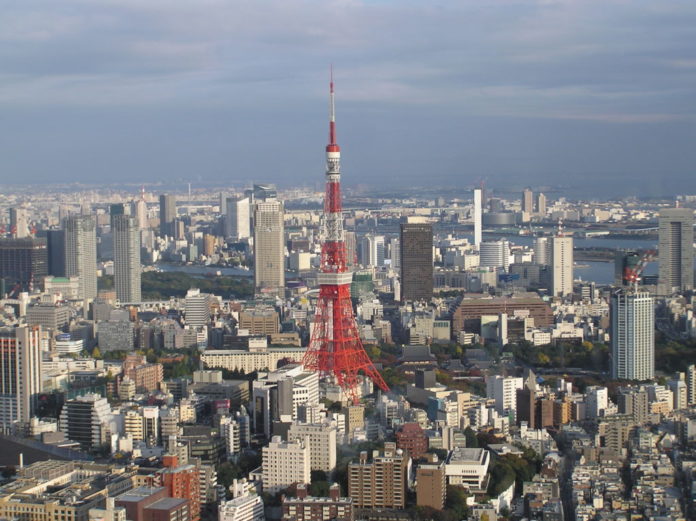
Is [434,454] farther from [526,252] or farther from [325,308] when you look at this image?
[526,252]

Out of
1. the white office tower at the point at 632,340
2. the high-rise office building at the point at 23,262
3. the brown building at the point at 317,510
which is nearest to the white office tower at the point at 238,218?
the high-rise office building at the point at 23,262

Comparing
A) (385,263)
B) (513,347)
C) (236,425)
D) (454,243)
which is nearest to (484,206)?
(454,243)

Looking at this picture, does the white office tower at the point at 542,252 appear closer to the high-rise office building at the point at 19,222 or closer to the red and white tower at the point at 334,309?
the high-rise office building at the point at 19,222

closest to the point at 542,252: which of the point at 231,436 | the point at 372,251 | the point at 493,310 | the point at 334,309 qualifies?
the point at 372,251

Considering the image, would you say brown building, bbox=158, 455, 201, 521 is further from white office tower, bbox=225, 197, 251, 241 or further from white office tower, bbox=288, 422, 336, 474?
white office tower, bbox=225, 197, 251, 241

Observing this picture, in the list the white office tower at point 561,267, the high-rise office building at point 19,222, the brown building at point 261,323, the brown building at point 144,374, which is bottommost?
the brown building at point 144,374

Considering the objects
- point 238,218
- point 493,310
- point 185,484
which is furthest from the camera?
point 238,218

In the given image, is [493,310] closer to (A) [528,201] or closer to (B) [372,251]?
(B) [372,251]
